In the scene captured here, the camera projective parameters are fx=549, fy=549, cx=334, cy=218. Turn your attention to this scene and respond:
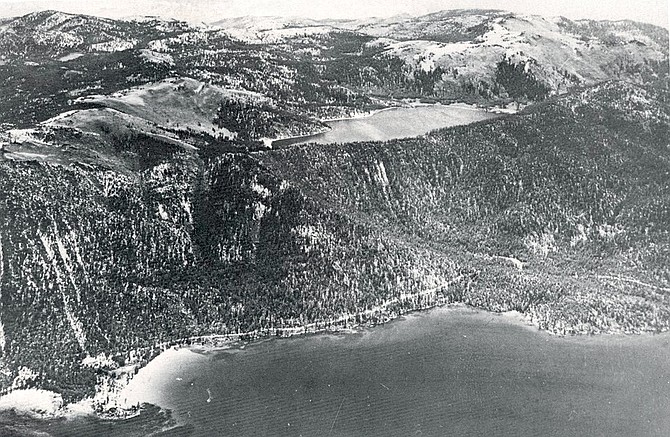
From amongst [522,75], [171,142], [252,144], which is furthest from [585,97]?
[171,142]

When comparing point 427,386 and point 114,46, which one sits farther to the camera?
point 114,46

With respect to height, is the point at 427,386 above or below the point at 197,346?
below

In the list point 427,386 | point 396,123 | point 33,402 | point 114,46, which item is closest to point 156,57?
point 114,46

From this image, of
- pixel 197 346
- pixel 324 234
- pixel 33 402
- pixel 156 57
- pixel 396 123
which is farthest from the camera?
pixel 396 123

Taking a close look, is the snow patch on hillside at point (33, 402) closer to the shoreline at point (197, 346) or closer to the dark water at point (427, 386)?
the shoreline at point (197, 346)

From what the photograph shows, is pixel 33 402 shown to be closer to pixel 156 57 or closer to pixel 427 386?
pixel 427 386

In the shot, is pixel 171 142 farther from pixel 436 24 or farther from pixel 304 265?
pixel 436 24

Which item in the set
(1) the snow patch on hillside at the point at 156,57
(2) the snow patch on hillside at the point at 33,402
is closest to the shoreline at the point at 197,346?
(2) the snow patch on hillside at the point at 33,402

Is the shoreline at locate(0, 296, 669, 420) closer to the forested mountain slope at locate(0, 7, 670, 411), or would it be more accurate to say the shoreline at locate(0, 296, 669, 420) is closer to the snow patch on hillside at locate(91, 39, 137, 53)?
the forested mountain slope at locate(0, 7, 670, 411)
